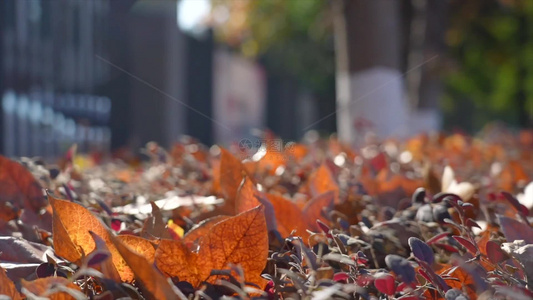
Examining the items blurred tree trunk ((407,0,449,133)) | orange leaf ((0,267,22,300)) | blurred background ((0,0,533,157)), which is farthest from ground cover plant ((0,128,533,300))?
blurred tree trunk ((407,0,449,133))

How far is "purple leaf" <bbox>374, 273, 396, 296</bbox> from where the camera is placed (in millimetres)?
748

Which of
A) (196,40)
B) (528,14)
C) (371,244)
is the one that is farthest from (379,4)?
(528,14)

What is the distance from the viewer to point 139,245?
0.82 meters

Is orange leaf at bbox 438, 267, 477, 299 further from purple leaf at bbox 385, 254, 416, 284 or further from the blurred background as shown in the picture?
the blurred background

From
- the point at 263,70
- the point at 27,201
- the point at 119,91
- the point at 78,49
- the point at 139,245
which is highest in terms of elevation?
the point at 139,245

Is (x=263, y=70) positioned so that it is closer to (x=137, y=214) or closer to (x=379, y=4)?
(x=379, y=4)

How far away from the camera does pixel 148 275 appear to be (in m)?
0.69

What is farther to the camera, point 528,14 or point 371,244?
point 528,14

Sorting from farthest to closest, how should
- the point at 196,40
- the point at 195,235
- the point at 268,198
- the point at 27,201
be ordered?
1. the point at 196,40
2. the point at 27,201
3. the point at 268,198
4. the point at 195,235

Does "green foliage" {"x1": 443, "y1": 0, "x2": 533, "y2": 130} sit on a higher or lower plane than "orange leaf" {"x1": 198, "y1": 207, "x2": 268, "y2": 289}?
lower

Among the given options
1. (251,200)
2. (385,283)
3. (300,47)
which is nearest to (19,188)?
(251,200)

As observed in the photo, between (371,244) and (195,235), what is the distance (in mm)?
287

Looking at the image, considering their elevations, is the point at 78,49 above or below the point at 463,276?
below

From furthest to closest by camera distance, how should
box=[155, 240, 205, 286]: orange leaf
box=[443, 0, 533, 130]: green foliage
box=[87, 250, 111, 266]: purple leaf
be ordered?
1. box=[443, 0, 533, 130]: green foliage
2. box=[155, 240, 205, 286]: orange leaf
3. box=[87, 250, 111, 266]: purple leaf
